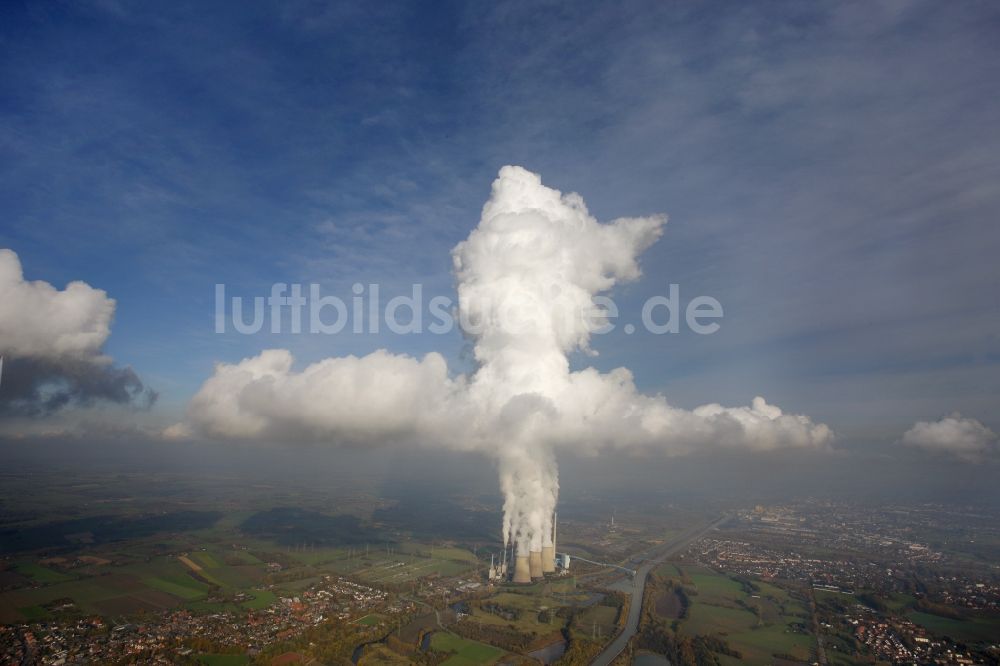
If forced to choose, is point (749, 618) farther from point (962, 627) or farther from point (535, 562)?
point (535, 562)

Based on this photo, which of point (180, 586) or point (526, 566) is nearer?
point (180, 586)

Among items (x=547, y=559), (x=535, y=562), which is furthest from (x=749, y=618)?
(x=535, y=562)

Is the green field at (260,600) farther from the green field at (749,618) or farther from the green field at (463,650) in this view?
the green field at (749,618)

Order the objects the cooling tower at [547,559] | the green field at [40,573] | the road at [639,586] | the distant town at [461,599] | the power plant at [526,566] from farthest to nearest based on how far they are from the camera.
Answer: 1. the cooling tower at [547,559]
2. the power plant at [526,566]
3. the green field at [40,573]
4. the road at [639,586]
5. the distant town at [461,599]

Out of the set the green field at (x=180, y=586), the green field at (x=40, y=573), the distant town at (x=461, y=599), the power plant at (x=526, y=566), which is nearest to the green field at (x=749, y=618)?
the distant town at (x=461, y=599)

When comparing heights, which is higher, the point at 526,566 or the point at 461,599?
the point at 526,566

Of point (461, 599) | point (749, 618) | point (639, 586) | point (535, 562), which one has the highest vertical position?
point (535, 562)

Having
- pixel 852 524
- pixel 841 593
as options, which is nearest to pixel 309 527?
pixel 841 593
